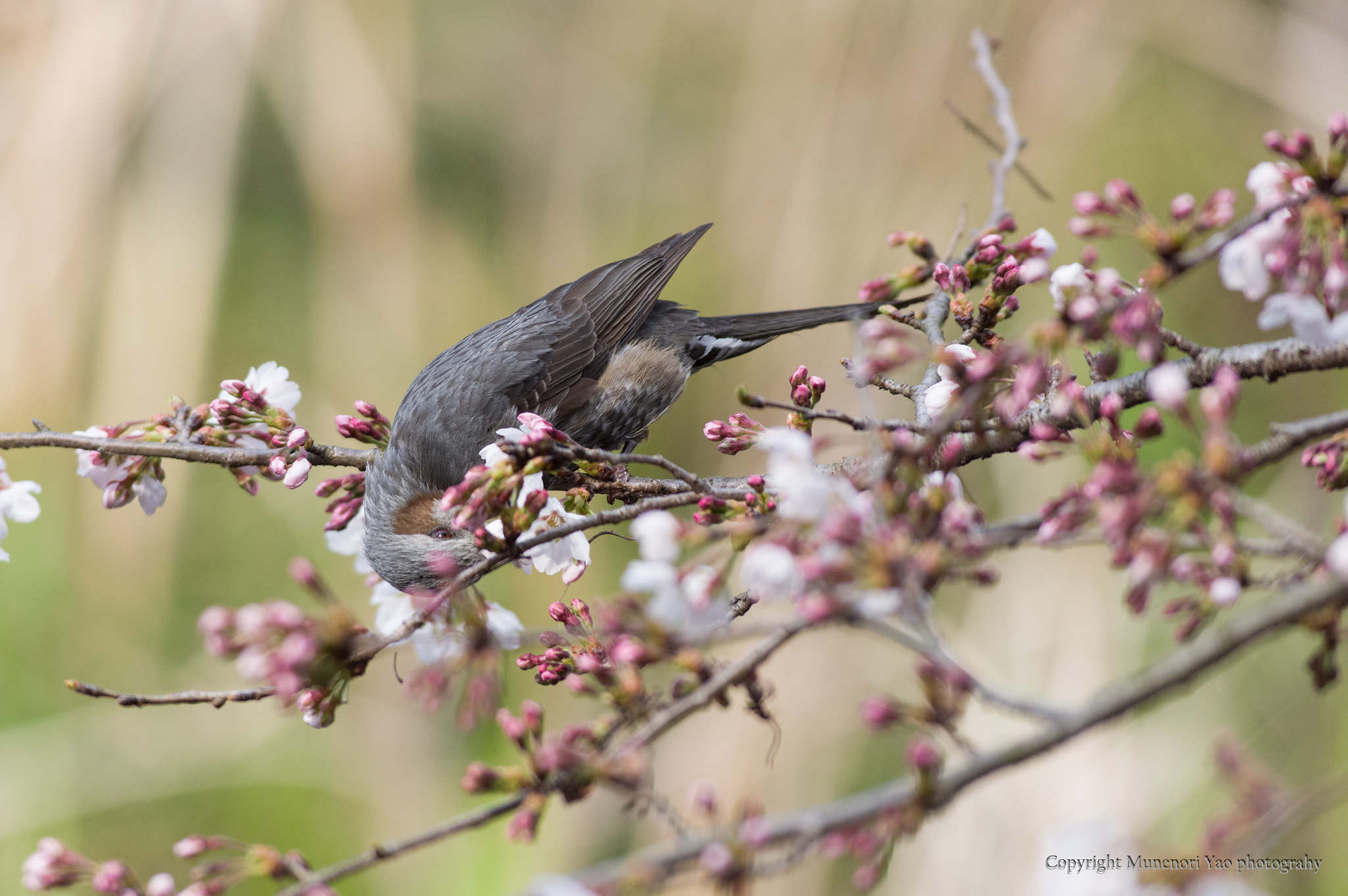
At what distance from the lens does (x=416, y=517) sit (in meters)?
2.67

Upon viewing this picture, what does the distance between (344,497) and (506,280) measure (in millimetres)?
4095

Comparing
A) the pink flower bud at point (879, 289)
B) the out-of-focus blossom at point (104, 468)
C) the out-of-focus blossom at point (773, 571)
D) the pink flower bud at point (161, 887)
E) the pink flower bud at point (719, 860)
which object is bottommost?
the pink flower bud at point (719, 860)

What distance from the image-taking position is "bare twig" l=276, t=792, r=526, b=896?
105cm

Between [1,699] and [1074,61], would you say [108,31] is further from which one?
[1074,61]

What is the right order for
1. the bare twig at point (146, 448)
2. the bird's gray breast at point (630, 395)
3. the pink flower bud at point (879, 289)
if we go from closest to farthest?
1. the bare twig at point (146, 448)
2. the pink flower bud at point (879, 289)
3. the bird's gray breast at point (630, 395)

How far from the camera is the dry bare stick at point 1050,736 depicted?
877mm

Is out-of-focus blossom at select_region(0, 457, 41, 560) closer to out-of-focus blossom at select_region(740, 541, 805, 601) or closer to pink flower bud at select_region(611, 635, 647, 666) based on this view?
pink flower bud at select_region(611, 635, 647, 666)

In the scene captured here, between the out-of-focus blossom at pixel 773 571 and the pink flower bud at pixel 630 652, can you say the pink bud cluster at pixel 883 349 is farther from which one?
the pink flower bud at pixel 630 652

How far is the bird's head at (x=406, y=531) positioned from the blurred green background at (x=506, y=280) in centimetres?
168

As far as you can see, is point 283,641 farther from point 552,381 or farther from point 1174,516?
point 552,381

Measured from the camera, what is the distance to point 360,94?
6605 mm

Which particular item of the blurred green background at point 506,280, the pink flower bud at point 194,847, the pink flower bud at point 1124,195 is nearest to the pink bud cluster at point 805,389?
the pink flower bud at point 1124,195

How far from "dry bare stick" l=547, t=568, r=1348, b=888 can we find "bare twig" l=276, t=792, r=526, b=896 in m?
0.18

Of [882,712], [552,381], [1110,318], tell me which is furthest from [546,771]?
[552,381]
